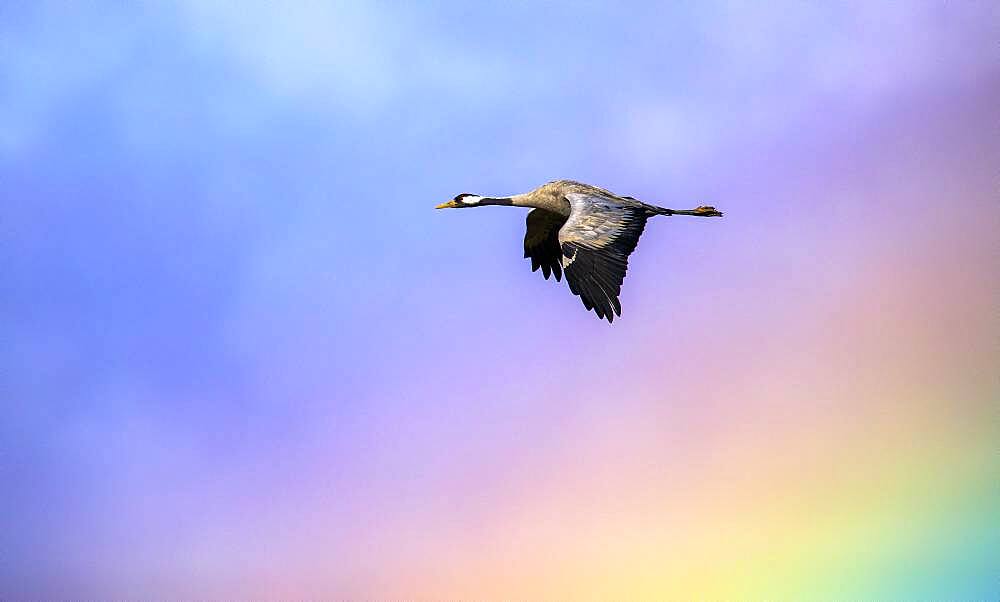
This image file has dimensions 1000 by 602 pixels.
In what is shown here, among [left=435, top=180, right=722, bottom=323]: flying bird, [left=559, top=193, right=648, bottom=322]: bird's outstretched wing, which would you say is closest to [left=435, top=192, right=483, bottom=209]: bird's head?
[left=435, top=180, right=722, bottom=323]: flying bird

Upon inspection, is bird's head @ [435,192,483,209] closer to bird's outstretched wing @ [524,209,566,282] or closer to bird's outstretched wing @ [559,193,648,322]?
bird's outstretched wing @ [524,209,566,282]

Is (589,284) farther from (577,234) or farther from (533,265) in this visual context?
(533,265)

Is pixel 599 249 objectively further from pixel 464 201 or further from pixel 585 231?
pixel 464 201

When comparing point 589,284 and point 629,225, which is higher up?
point 629,225

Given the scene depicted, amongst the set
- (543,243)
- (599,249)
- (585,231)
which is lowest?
(599,249)

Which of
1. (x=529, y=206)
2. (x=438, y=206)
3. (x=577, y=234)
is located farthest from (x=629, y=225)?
(x=438, y=206)

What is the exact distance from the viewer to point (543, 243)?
27.7m

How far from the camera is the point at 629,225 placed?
75.0 ft

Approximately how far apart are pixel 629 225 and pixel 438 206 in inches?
261

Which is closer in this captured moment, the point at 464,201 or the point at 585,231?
the point at 585,231

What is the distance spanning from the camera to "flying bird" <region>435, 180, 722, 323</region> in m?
21.4

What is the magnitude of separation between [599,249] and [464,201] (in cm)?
636

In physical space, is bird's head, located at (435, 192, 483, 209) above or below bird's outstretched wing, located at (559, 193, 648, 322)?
above

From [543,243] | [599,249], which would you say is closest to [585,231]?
[599,249]
